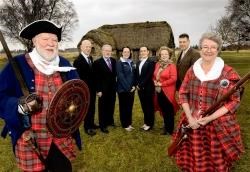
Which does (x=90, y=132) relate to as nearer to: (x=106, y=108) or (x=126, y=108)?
(x=106, y=108)

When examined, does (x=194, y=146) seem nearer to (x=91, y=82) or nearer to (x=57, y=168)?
(x=57, y=168)

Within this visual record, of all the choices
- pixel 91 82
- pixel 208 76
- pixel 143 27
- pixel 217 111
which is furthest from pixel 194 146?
pixel 143 27

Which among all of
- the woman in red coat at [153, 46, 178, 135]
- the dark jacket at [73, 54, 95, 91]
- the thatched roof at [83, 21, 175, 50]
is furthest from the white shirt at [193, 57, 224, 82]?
the thatched roof at [83, 21, 175, 50]

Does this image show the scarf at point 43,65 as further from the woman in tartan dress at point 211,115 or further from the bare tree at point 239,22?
the bare tree at point 239,22

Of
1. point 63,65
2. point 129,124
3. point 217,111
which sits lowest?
point 129,124

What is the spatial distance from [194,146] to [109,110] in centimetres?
489

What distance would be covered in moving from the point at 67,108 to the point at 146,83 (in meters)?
5.16

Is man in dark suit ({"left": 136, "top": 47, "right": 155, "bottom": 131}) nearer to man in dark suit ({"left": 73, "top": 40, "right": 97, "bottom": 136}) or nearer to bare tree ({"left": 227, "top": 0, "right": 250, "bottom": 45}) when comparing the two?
man in dark suit ({"left": 73, "top": 40, "right": 97, "bottom": 136})

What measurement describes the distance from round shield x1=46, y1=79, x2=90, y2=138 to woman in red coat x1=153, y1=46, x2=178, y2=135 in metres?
4.65

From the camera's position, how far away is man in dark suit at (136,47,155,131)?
878cm

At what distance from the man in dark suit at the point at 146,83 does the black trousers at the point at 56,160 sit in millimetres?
4913

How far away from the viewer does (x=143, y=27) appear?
38156 millimetres

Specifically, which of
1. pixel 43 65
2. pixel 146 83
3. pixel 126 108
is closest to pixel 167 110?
pixel 146 83

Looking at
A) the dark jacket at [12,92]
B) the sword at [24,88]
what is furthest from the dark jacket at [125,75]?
the sword at [24,88]
